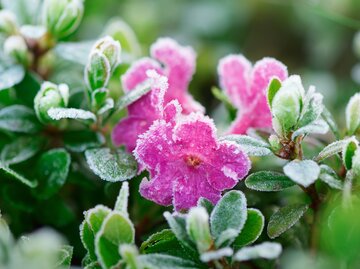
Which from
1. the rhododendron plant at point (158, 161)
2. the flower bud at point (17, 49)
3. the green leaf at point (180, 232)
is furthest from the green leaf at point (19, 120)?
the green leaf at point (180, 232)

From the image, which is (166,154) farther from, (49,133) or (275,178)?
(49,133)

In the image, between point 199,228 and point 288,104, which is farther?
point 288,104

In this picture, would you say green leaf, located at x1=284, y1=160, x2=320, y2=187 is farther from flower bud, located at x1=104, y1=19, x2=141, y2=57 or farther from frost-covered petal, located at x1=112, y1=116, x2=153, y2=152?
flower bud, located at x1=104, y1=19, x2=141, y2=57

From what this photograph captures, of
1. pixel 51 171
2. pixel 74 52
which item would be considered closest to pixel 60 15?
pixel 74 52

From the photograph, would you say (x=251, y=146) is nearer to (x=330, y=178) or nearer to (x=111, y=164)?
(x=330, y=178)

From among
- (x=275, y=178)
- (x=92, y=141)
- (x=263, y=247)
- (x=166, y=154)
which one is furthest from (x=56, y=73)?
(x=263, y=247)

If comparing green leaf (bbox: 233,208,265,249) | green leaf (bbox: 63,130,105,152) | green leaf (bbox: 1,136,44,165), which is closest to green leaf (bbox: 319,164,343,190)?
green leaf (bbox: 233,208,265,249)
